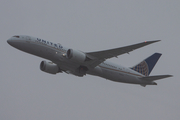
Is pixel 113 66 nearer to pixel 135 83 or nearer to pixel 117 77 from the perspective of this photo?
pixel 117 77

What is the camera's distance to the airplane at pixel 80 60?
105ft

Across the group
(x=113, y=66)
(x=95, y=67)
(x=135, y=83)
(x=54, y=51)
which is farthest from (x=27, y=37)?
(x=135, y=83)

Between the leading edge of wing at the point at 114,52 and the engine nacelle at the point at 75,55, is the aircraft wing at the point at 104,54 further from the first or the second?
the engine nacelle at the point at 75,55

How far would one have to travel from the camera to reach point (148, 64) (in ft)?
140

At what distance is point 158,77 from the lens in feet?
117

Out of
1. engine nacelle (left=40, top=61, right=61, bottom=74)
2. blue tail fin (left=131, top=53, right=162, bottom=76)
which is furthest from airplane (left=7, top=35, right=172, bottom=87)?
blue tail fin (left=131, top=53, right=162, bottom=76)

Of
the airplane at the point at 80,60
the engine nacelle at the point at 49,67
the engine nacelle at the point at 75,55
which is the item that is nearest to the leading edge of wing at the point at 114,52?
the airplane at the point at 80,60

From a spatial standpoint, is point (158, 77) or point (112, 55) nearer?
point (112, 55)

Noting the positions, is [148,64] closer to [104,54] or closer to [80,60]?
[104,54]

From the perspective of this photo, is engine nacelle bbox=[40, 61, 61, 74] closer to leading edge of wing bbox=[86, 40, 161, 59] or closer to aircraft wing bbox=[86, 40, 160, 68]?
aircraft wing bbox=[86, 40, 160, 68]

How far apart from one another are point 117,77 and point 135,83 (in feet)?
11.8

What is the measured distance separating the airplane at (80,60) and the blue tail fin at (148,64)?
4.44 feet

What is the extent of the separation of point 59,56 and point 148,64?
17.2 meters

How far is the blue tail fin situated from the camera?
4133cm
